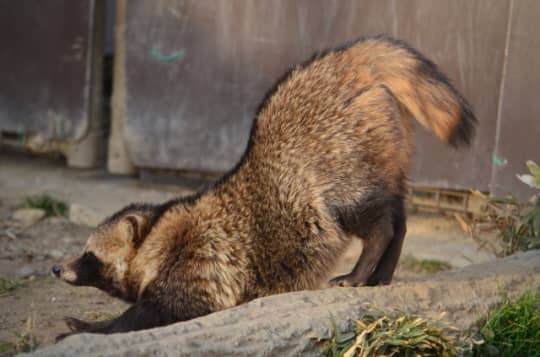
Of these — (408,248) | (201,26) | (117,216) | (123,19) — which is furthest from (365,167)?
(123,19)

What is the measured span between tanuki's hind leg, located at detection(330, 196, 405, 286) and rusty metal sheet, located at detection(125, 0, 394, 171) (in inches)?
102

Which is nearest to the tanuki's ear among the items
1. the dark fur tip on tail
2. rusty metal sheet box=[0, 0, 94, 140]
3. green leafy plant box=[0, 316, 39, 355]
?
green leafy plant box=[0, 316, 39, 355]

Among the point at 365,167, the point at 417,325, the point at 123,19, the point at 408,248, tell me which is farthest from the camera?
the point at 123,19

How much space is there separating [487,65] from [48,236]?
3263 mm

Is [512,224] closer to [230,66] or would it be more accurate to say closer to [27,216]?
[230,66]

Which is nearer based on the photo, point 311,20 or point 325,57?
point 325,57

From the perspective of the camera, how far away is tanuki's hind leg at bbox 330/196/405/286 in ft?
14.1

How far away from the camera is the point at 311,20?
6754 mm

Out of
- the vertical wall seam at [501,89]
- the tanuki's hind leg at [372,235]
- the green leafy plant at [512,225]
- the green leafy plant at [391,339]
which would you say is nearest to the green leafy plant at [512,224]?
the green leafy plant at [512,225]

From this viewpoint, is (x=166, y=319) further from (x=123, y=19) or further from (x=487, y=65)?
(x=123, y=19)

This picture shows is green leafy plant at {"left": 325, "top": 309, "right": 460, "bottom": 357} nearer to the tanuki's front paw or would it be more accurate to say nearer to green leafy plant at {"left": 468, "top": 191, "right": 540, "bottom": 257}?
the tanuki's front paw

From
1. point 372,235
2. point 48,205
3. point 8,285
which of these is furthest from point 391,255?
point 48,205

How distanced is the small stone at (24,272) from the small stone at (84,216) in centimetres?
116

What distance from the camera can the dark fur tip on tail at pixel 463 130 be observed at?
4.48 metres
